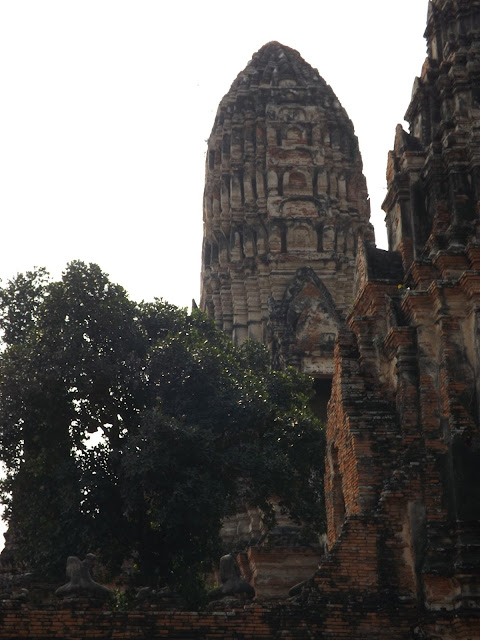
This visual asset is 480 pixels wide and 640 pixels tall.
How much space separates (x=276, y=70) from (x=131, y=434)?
26618 millimetres

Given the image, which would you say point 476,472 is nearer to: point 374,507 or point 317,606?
point 374,507

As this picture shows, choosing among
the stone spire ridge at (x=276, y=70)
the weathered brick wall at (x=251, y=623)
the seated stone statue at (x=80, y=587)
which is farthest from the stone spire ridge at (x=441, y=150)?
the stone spire ridge at (x=276, y=70)

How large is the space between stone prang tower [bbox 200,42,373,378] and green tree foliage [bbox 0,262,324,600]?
1363cm

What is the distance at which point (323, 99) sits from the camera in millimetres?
45250

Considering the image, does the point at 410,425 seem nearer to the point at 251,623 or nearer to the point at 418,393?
the point at 418,393

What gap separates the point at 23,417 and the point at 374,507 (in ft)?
37.1

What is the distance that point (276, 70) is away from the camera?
46750 millimetres

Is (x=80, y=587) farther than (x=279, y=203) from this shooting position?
No

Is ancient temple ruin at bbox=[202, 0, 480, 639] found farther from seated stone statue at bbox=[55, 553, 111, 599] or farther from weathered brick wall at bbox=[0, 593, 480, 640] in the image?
seated stone statue at bbox=[55, 553, 111, 599]

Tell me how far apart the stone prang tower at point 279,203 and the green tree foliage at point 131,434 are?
13.6 m

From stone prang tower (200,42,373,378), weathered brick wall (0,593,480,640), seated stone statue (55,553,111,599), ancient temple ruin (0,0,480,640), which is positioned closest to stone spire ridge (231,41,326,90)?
stone prang tower (200,42,373,378)

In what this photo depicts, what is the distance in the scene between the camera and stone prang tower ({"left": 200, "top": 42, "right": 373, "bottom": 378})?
41625 millimetres

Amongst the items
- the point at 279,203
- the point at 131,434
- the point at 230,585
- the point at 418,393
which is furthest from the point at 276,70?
the point at 230,585

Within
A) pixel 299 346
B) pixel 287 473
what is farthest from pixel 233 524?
pixel 287 473
